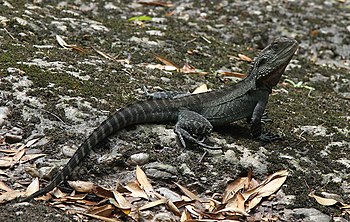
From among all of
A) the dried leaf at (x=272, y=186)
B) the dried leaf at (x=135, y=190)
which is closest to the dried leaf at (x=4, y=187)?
the dried leaf at (x=135, y=190)

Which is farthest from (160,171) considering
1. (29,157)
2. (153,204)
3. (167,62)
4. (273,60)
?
(167,62)

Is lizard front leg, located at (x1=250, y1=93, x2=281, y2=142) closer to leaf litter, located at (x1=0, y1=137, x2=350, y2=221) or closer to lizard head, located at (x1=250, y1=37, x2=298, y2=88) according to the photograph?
lizard head, located at (x1=250, y1=37, x2=298, y2=88)

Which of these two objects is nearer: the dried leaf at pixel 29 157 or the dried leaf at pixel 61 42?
the dried leaf at pixel 29 157

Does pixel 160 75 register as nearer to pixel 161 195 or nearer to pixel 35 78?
pixel 35 78

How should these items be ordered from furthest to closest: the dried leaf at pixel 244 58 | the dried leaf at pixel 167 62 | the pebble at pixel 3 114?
1. the dried leaf at pixel 244 58
2. the dried leaf at pixel 167 62
3. the pebble at pixel 3 114

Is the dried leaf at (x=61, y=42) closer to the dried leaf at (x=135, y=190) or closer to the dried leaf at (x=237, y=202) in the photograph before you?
the dried leaf at (x=135, y=190)

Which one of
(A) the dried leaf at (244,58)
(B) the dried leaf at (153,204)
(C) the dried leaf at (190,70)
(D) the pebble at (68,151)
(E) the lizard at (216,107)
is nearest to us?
(B) the dried leaf at (153,204)

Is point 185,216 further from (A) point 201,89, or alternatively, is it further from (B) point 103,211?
(A) point 201,89
